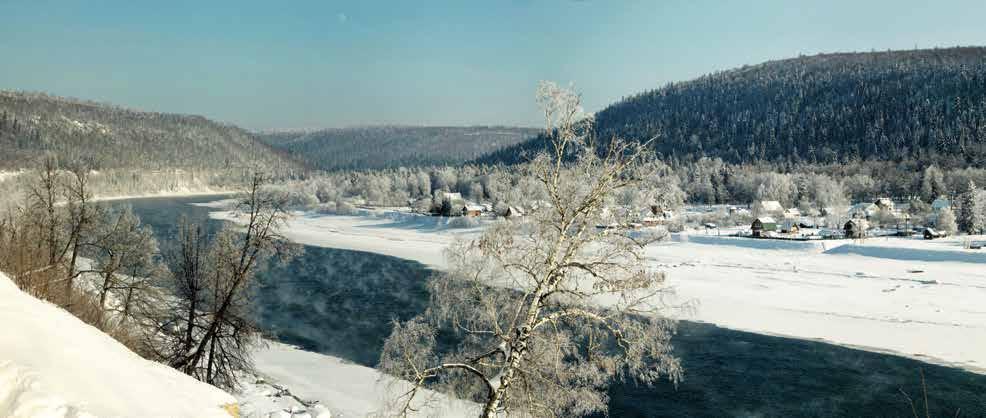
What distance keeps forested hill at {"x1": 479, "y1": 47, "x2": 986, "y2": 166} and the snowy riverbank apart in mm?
49530

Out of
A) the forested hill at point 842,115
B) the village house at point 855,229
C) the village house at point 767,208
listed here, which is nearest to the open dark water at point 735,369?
the village house at point 855,229

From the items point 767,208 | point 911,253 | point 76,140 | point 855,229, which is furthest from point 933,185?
point 76,140

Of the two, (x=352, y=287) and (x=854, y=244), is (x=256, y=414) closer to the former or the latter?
(x=352, y=287)

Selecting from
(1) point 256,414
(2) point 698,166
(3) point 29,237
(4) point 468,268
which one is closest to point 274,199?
(1) point 256,414

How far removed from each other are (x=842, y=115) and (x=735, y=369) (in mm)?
141906

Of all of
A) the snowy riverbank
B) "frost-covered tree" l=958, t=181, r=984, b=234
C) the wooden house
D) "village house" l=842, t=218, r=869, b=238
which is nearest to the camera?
the snowy riverbank

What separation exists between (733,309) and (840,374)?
28.9 feet

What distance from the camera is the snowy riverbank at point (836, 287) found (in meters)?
21.3

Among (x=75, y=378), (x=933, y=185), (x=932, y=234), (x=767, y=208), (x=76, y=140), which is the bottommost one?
(x=932, y=234)

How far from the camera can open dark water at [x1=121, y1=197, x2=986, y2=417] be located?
14547 millimetres

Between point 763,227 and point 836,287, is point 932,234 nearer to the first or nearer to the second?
point 763,227

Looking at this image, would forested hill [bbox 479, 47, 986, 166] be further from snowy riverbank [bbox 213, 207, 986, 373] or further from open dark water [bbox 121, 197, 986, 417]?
open dark water [bbox 121, 197, 986, 417]

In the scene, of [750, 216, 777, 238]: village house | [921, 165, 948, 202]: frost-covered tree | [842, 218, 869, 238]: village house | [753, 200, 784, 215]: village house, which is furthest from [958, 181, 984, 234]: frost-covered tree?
[921, 165, 948, 202]: frost-covered tree

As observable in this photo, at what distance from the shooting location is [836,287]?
30.8 m
